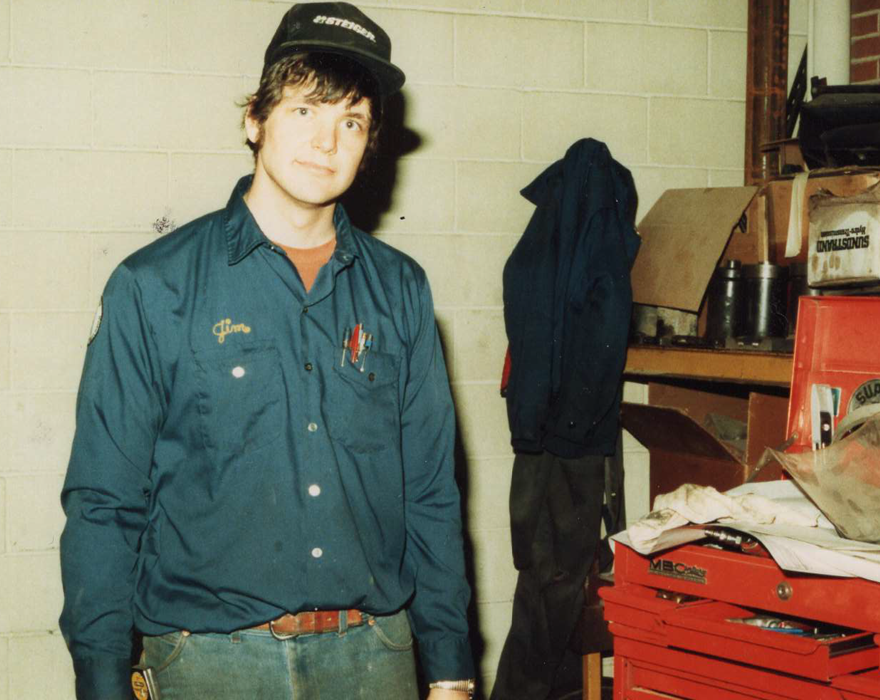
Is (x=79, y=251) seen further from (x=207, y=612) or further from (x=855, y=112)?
(x=855, y=112)

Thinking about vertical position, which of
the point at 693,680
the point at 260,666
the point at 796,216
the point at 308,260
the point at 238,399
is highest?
the point at 796,216

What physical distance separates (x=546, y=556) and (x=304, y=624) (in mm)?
1499

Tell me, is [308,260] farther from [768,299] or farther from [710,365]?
[768,299]

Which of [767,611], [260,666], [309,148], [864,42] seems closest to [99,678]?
[260,666]

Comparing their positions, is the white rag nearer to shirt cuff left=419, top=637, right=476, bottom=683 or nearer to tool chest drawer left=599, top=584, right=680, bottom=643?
tool chest drawer left=599, top=584, right=680, bottom=643

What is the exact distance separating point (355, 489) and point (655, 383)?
5.55 feet

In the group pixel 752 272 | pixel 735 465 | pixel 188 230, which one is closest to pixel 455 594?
pixel 188 230

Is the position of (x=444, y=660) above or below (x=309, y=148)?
below

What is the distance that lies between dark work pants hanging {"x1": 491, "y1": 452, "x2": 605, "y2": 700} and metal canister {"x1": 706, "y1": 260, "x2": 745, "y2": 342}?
483 millimetres

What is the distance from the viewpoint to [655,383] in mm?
3090

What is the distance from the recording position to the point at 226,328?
157 centimetres

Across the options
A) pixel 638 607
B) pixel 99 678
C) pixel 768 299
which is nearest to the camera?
pixel 99 678

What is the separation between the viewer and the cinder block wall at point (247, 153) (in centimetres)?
279

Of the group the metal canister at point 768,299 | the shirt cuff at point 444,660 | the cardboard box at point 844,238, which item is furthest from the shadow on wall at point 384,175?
the shirt cuff at point 444,660
